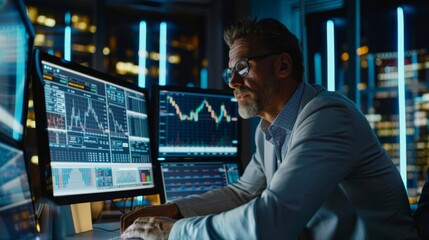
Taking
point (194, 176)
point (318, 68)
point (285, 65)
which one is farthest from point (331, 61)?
point (285, 65)

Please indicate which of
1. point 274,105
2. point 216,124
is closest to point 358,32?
point 216,124

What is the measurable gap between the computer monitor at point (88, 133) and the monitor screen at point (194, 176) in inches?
3.8

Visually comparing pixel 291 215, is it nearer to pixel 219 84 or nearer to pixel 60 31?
pixel 219 84

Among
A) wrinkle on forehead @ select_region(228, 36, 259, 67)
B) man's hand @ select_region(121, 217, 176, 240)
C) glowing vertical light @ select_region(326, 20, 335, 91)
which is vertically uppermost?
glowing vertical light @ select_region(326, 20, 335, 91)

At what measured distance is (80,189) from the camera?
5.03 feet

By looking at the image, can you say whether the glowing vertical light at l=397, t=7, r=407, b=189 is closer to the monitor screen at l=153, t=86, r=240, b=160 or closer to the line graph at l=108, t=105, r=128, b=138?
the monitor screen at l=153, t=86, r=240, b=160

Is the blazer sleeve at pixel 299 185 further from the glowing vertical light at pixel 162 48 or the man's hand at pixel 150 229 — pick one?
the glowing vertical light at pixel 162 48

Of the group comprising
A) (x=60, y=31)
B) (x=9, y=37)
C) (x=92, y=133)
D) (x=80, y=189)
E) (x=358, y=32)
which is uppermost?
(x=60, y=31)

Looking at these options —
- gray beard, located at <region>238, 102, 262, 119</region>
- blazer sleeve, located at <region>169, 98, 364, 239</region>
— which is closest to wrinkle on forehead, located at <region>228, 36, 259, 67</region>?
gray beard, located at <region>238, 102, 262, 119</region>

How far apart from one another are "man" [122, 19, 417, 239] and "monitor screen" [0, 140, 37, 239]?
0.99 ft

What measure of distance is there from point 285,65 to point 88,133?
0.63 metres

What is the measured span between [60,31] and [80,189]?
4.66 meters

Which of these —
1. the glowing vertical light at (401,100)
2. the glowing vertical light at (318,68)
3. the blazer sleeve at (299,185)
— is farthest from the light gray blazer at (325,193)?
the glowing vertical light at (318,68)

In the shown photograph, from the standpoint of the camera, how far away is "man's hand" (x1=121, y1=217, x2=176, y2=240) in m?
1.31
